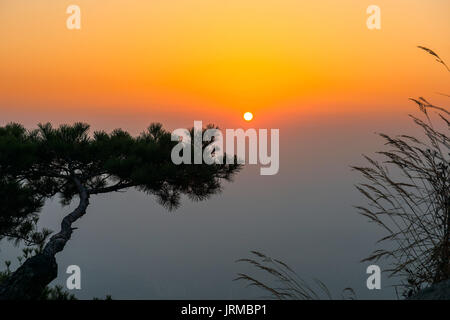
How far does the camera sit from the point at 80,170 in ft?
27.0

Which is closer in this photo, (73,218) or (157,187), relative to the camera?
(73,218)

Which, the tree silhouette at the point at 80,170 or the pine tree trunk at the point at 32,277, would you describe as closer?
the pine tree trunk at the point at 32,277

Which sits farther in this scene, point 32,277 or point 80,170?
point 80,170

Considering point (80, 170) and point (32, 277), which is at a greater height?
point (80, 170)

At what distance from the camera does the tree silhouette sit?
782 centimetres

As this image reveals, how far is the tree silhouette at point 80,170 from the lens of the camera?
7820mm

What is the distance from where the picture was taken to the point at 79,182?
8.15 m
